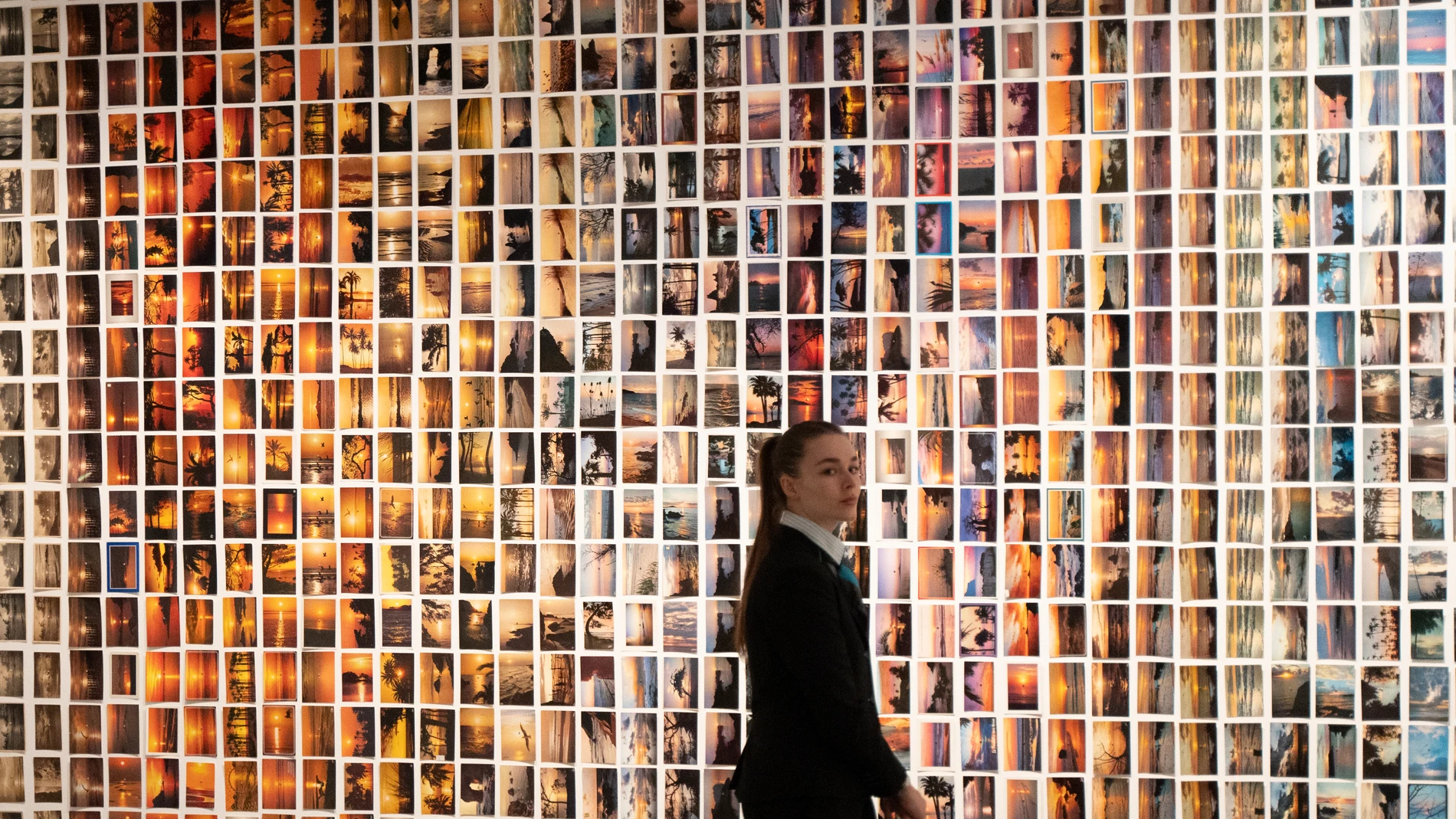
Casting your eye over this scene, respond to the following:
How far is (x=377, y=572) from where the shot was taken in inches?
130

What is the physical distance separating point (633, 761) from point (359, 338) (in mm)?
1484

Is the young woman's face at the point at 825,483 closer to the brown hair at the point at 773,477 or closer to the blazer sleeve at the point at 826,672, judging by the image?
the brown hair at the point at 773,477

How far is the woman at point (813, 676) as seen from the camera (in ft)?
6.63

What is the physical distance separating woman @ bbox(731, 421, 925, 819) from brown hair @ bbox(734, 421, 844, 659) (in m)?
0.01

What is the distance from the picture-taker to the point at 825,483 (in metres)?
2.18

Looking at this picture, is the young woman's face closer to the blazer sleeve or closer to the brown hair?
the brown hair

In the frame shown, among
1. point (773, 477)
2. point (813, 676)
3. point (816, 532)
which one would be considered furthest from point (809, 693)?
point (773, 477)

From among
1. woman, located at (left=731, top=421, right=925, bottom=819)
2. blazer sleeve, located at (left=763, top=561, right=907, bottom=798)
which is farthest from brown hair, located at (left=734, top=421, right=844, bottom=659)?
blazer sleeve, located at (left=763, top=561, right=907, bottom=798)

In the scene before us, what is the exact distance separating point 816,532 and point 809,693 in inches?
12.1

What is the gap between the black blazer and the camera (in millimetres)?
2016

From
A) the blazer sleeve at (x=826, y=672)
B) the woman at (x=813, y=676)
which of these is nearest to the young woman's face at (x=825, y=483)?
the woman at (x=813, y=676)

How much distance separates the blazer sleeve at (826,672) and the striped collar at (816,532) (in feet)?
0.28

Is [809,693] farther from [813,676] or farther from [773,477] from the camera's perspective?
[773,477]

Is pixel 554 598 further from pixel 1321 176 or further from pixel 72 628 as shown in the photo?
pixel 1321 176
